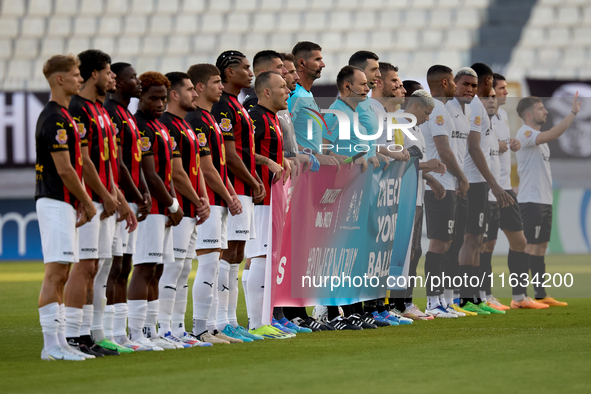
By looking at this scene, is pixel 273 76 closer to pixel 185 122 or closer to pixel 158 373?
pixel 185 122

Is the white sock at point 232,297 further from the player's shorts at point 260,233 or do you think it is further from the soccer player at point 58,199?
the soccer player at point 58,199

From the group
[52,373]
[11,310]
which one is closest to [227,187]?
A: [52,373]

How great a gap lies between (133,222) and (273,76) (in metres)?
1.84

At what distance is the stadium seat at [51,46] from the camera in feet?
75.9

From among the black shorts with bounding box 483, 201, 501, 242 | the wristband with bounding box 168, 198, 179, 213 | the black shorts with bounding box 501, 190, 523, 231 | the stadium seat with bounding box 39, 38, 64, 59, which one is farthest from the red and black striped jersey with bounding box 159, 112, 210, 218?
the stadium seat with bounding box 39, 38, 64, 59

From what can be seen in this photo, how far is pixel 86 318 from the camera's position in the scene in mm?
5961

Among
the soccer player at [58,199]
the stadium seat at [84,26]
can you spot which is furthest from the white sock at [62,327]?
the stadium seat at [84,26]

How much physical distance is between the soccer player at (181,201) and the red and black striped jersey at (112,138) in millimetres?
545

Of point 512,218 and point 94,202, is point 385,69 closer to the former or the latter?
point 512,218

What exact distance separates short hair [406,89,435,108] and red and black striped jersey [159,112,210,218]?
3.23 m

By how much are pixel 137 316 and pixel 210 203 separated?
3.41ft

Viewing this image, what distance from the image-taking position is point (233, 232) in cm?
714

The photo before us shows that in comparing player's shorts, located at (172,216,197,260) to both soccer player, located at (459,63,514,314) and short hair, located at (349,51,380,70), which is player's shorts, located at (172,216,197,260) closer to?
short hair, located at (349,51,380,70)

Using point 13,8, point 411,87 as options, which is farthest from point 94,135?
point 13,8
